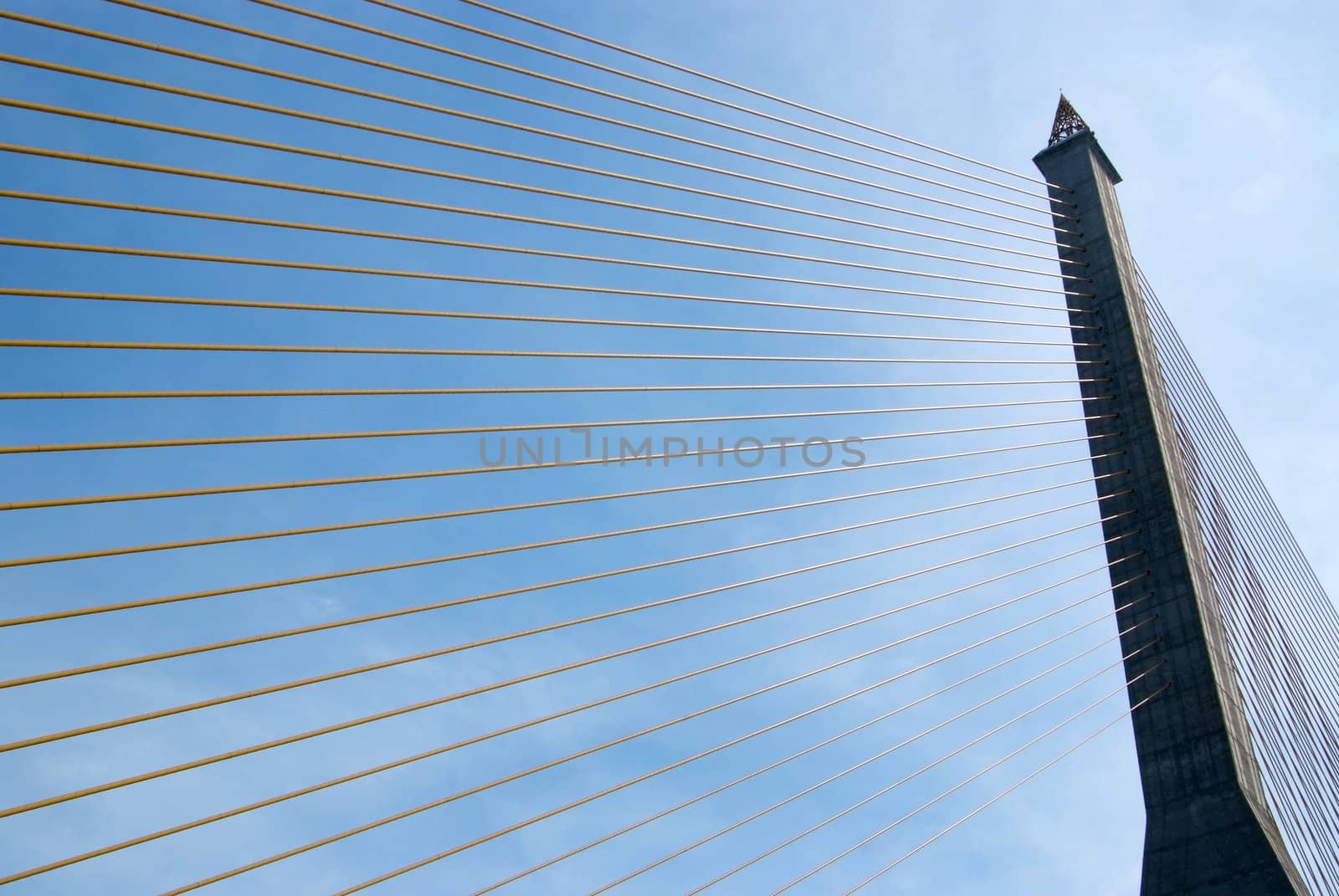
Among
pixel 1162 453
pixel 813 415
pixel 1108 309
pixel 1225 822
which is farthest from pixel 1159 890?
pixel 1108 309

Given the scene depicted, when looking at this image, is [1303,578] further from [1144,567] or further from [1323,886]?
[1144,567]

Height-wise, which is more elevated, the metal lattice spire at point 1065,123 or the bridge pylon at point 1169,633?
the metal lattice spire at point 1065,123

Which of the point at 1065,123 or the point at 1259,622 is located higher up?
the point at 1065,123

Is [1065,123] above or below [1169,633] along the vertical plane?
above

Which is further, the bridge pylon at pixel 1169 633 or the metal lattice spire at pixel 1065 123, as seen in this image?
the metal lattice spire at pixel 1065 123

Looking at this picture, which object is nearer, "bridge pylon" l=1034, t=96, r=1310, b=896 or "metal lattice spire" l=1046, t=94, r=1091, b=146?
"bridge pylon" l=1034, t=96, r=1310, b=896

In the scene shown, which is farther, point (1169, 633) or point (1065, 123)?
point (1065, 123)

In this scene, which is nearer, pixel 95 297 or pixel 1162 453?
pixel 95 297

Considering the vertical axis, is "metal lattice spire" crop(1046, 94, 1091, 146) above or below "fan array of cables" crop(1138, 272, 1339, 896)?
above
